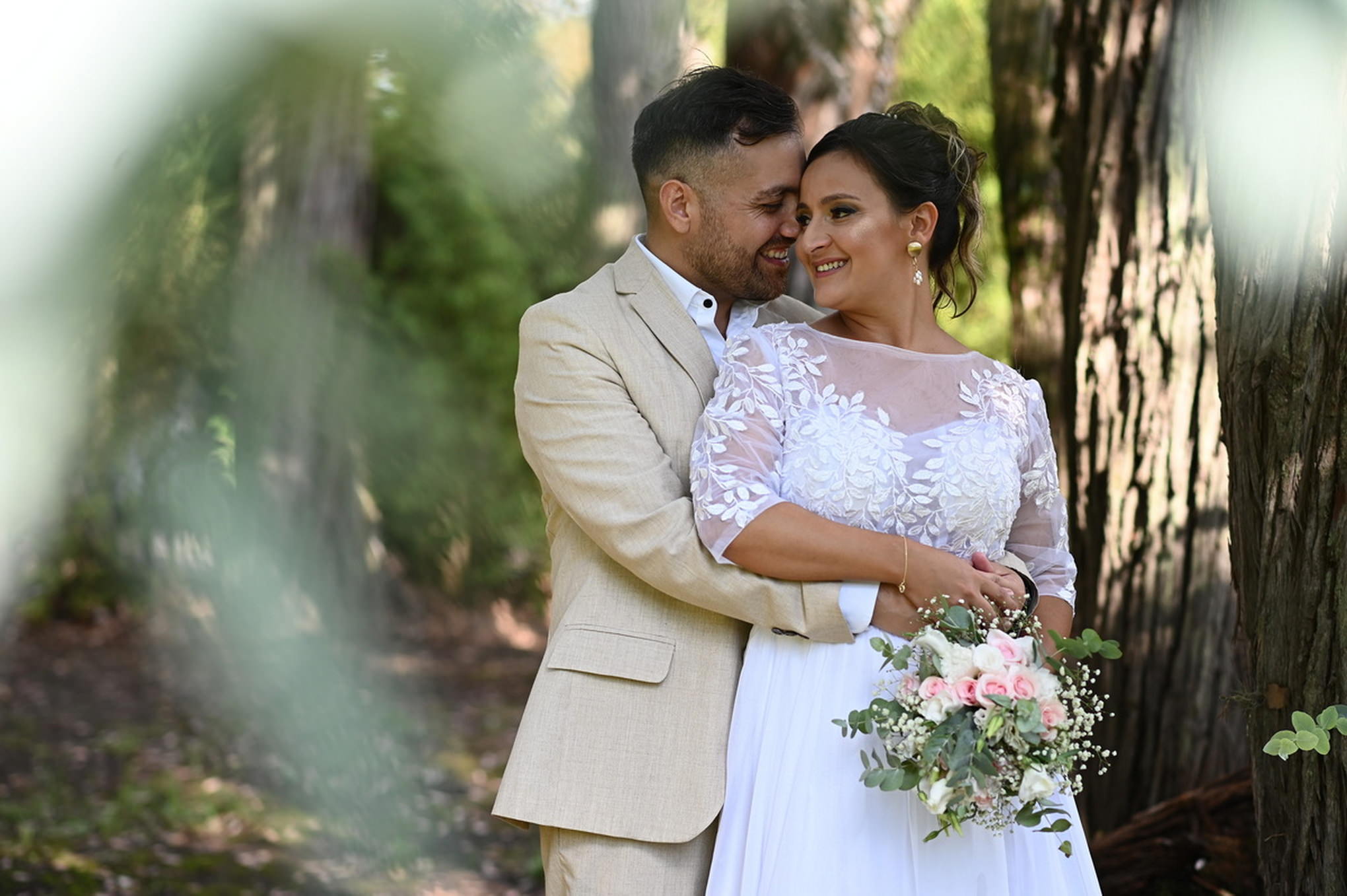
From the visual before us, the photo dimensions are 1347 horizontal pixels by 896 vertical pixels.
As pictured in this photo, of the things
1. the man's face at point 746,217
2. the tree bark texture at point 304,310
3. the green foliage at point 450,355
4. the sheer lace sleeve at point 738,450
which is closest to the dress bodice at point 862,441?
the sheer lace sleeve at point 738,450

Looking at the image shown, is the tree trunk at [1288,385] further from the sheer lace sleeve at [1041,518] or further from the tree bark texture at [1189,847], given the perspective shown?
the tree bark texture at [1189,847]

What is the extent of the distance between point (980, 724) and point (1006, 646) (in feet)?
0.43

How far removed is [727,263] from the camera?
8.07 feet

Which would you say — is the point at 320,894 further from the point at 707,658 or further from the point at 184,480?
the point at 707,658

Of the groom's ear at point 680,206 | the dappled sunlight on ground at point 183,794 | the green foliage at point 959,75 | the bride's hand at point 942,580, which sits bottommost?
the dappled sunlight on ground at point 183,794

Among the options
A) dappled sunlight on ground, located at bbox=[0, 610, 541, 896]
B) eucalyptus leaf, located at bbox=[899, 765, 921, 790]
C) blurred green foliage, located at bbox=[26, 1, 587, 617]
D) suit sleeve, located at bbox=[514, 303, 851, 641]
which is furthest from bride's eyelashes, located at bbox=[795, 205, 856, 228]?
dappled sunlight on ground, located at bbox=[0, 610, 541, 896]

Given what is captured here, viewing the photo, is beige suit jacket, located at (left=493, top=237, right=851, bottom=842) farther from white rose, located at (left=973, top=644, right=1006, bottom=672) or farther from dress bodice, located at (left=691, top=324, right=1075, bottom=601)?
white rose, located at (left=973, top=644, right=1006, bottom=672)

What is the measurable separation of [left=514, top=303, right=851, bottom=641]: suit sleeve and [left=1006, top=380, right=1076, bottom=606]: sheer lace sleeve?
0.46 metres

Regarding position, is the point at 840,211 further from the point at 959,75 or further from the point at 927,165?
the point at 959,75

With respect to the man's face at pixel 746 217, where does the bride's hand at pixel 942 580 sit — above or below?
below

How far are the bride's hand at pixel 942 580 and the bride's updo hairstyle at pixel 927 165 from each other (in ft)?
1.77

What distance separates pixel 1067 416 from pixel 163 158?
364 cm

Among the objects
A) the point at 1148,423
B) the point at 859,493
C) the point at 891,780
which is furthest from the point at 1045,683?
the point at 1148,423

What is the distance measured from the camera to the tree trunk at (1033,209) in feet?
12.1
